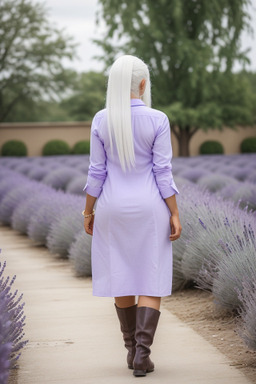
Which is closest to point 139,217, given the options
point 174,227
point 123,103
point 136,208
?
point 136,208

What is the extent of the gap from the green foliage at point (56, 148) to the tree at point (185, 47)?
21.7ft

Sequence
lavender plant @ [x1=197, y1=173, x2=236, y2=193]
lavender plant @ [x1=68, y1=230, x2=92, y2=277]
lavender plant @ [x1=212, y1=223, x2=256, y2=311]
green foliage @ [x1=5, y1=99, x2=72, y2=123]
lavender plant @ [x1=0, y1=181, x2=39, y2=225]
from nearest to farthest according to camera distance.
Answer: lavender plant @ [x1=212, y1=223, x2=256, y2=311] → lavender plant @ [x1=68, y1=230, x2=92, y2=277] → lavender plant @ [x1=0, y1=181, x2=39, y2=225] → lavender plant @ [x1=197, y1=173, x2=236, y2=193] → green foliage @ [x1=5, y1=99, x2=72, y2=123]

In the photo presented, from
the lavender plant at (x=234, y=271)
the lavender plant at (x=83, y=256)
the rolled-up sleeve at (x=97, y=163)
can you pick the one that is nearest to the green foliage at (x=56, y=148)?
the lavender plant at (x=83, y=256)

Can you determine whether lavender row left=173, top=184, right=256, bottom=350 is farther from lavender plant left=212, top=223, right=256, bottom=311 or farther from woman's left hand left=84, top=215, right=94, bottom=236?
woman's left hand left=84, top=215, right=94, bottom=236

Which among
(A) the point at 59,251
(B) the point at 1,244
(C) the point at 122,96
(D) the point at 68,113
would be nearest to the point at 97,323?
(C) the point at 122,96

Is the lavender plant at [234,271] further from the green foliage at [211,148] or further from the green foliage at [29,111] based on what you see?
the green foliage at [29,111]

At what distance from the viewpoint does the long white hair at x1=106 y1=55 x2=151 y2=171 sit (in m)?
3.73

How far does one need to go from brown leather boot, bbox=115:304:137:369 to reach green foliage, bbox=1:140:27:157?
38.1 metres

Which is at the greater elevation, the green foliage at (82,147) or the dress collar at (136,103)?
the dress collar at (136,103)

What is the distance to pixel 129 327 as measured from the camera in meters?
3.93

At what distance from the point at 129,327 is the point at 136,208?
709 millimetres

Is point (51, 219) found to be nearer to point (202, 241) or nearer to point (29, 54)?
point (202, 241)

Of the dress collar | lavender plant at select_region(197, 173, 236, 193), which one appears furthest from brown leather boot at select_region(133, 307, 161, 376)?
lavender plant at select_region(197, 173, 236, 193)

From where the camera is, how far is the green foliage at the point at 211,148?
4322cm
